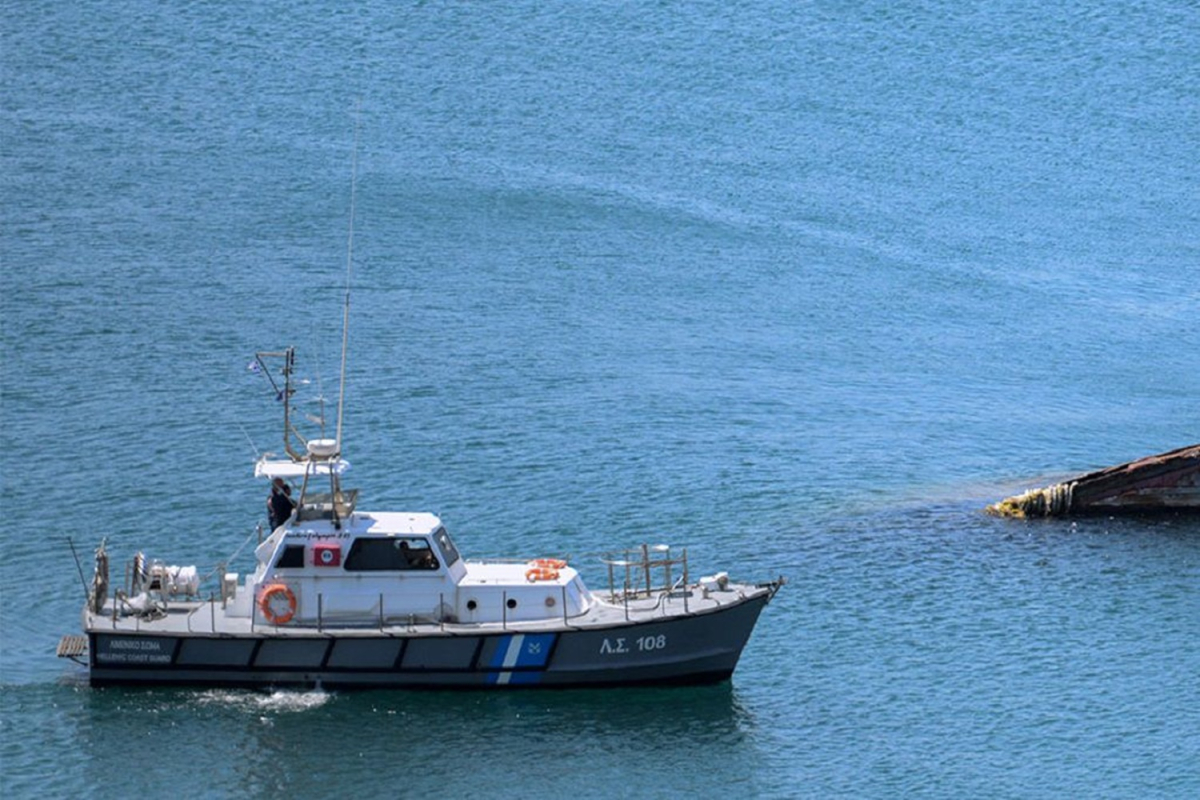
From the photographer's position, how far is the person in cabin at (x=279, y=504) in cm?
4869

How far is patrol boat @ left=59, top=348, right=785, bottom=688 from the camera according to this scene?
4759 centimetres

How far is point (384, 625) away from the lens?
47.9 m

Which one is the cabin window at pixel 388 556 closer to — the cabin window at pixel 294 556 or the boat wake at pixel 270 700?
the cabin window at pixel 294 556

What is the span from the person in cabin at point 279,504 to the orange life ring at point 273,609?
1.74m

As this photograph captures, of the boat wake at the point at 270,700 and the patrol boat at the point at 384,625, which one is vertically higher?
the patrol boat at the point at 384,625

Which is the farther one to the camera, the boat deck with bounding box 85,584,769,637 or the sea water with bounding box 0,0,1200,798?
the boat deck with bounding box 85,584,769,637

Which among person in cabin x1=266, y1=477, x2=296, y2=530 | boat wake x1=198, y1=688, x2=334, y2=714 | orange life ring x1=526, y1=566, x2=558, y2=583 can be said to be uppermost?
person in cabin x1=266, y1=477, x2=296, y2=530

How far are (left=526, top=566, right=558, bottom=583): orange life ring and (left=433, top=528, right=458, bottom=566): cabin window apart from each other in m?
1.64

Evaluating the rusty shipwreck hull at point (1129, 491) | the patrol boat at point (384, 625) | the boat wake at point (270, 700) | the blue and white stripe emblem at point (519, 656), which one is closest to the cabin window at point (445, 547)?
the patrol boat at point (384, 625)

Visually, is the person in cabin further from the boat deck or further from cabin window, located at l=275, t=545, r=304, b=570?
the boat deck

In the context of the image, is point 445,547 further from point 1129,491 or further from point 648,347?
point 648,347

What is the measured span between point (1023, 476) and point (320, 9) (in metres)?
53.4

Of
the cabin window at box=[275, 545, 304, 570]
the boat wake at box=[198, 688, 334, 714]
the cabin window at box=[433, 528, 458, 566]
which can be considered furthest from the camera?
the cabin window at box=[433, 528, 458, 566]

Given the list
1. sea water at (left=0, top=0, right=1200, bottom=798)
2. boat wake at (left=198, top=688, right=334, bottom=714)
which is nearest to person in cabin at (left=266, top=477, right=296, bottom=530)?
boat wake at (left=198, top=688, right=334, bottom=714)
